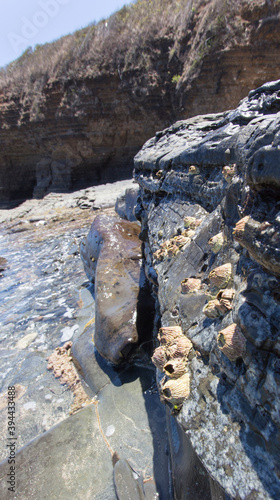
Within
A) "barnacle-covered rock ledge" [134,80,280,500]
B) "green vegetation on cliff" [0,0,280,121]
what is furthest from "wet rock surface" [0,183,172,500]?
"green vegetation on cliff" [0,0,280,121]

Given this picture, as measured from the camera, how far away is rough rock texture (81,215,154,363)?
276 centimetres

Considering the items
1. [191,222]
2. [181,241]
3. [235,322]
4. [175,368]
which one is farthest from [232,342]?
[191,222]

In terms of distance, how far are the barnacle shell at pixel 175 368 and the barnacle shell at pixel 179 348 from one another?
0.08ft

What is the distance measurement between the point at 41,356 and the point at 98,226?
2312 millimetres

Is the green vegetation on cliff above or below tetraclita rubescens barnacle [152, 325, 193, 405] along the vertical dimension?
above

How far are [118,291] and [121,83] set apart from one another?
13.6 meters

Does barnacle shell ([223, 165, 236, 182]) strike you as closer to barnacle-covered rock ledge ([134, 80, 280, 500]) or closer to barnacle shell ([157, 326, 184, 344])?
barnacle-covered rock ledge ([134, 80, 280, 500])

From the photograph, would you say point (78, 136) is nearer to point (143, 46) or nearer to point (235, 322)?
point (143, 46)

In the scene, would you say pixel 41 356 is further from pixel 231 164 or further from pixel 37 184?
pixel 37 184

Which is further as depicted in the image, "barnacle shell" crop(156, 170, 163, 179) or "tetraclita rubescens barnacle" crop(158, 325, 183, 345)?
"barnacle shell" crop(156, 170, 163, 179)

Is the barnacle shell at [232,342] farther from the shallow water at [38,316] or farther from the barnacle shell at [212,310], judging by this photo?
the shallow water at [38,316]

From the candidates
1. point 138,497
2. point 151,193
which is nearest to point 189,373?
point 138,497

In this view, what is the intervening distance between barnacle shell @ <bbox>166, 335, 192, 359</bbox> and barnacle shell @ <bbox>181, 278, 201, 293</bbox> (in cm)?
32

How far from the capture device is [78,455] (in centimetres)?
198
